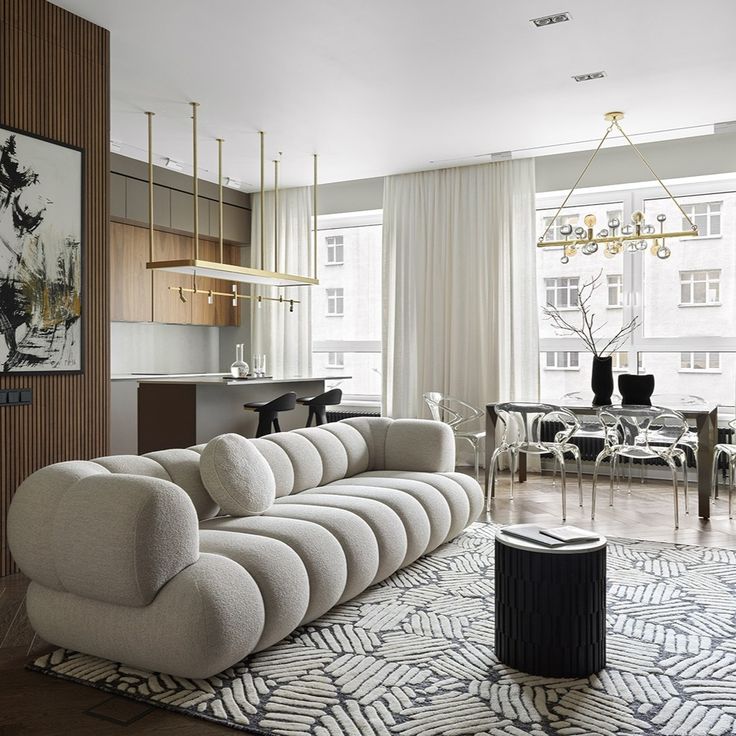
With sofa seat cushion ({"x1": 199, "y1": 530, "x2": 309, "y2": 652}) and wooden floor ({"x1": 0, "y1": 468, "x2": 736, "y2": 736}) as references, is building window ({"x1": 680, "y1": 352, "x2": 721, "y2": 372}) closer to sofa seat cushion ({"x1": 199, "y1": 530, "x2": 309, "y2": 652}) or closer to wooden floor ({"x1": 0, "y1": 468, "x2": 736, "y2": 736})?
wooden floor ({"x1": 0, "y1": 468, "x2": 736, "y2": 736})

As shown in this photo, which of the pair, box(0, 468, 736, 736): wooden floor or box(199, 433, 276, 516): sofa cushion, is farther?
Result: box(199, 433, 276, 516): sofa cushion

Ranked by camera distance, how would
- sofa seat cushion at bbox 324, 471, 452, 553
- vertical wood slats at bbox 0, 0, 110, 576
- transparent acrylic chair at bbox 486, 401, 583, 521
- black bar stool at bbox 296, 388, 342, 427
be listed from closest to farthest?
vertical wood slats at bbox 0, 0, 110, 576, sofa seat cushion at bbox 324, 471, 452, 553, transparent acrylic chair at bbox 486, 401, 583, 521, black bar stool at bbox 296, 388, 342, 427

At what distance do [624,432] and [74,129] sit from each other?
386cm

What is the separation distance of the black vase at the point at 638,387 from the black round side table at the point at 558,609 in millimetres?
2970

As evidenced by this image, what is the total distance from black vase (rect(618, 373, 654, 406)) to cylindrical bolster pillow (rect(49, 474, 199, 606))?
12.1 feet

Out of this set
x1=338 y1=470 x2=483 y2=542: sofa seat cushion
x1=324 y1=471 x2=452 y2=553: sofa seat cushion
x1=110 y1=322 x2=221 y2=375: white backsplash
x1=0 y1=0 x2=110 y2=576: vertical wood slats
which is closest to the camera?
x1=0 y1=0 x2=110 y2=576: vertical wood slats

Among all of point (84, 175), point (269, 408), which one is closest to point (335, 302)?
point (269, 408)

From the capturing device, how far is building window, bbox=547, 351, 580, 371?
7.08 meters

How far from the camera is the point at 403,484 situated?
3.82 m

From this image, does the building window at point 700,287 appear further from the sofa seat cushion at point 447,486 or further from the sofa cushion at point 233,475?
the sofa cushion at point 233,475

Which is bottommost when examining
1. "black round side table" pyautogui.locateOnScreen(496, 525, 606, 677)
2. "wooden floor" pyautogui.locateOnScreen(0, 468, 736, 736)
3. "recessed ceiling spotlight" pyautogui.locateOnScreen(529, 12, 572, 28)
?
"wooden floor" pyautogui.locateOnScreen(0, 468, 736, 736)

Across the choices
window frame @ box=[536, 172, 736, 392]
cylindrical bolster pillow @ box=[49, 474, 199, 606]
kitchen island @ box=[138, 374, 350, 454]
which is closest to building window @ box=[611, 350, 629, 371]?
window frame @ box=[536, 172, 736, 392]

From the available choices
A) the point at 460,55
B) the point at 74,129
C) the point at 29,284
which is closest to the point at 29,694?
the point at 29,284

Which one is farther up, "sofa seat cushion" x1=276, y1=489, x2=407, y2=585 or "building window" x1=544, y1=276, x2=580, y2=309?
"building window" x1=544, y1=276, x2=580, y2=309
